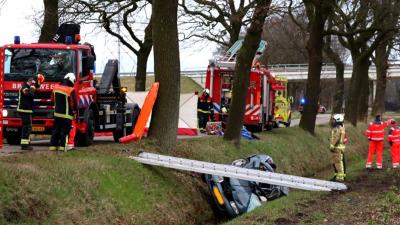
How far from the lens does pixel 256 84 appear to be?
24.8m

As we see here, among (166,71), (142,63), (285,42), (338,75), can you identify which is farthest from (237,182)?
(285,42)

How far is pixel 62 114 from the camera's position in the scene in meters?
13.1

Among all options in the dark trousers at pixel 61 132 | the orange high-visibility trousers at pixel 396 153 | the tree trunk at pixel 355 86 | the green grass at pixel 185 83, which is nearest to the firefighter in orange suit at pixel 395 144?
the orange high-visibility trousers at pixel 396 153

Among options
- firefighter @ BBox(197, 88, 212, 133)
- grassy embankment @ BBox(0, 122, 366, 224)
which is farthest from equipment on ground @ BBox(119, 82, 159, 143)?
firefighter @ BBox(197, 88, 212, 133)

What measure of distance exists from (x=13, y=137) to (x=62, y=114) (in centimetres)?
353

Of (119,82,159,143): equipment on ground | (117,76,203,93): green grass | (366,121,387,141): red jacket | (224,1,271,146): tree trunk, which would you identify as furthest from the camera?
(117,76,203,93): green grass

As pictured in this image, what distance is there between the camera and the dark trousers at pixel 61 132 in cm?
1302

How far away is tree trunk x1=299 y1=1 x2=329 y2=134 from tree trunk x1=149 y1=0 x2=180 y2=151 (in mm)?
11504

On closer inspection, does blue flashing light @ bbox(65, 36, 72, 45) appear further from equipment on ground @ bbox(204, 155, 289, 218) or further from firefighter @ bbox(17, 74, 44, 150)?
equipment on ground @ bbox(204, 155, 289, 218)

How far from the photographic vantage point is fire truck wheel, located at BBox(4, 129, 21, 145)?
15.8 meters

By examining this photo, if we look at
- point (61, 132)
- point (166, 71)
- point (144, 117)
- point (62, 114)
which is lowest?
point (61, 132)

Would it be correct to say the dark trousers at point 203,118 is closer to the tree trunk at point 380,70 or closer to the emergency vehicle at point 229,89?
the emergency vehicle at point 229,89

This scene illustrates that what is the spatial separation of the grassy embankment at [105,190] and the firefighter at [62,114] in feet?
1.88

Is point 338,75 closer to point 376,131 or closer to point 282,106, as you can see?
point 282,106
